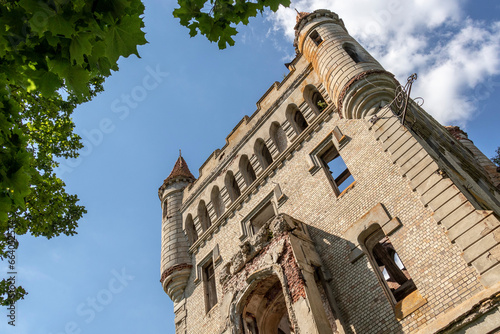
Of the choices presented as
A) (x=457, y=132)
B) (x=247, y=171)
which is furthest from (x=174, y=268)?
(x=457, y=132)

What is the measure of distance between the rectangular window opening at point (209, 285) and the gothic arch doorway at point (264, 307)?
3.17 metres

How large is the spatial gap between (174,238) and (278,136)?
6921 millimetres

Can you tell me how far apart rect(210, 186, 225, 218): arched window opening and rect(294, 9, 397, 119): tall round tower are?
717cm

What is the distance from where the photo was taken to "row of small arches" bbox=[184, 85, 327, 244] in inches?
620

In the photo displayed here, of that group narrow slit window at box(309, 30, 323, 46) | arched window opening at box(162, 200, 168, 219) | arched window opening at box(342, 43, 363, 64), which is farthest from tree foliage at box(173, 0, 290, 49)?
arched window opening at box(162, 200, 168, 219)

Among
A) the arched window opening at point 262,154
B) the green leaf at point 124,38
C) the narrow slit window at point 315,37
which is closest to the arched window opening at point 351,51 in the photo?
the narrow slit window at point 315,37

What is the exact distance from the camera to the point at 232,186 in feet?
57.7

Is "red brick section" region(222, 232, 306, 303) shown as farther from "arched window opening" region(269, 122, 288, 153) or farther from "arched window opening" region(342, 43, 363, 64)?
"arched window opening" region(342, 43, 363, 64)

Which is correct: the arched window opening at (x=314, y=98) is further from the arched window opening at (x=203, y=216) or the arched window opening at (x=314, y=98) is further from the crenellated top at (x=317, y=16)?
the arched window opening at (x=203, y=216)

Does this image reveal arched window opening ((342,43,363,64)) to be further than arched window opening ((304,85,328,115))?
No

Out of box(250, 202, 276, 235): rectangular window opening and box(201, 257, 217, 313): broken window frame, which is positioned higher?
box(250, 202, 276, 235): rectangular window opening

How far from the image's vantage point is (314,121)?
14.5 meters

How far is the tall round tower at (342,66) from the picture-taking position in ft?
40.2

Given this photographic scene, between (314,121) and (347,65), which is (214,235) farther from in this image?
Answer: (347,65)
